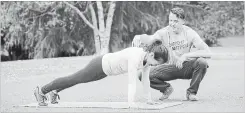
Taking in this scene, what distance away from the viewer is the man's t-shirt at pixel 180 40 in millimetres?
8164

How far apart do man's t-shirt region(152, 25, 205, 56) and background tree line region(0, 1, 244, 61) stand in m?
16.2

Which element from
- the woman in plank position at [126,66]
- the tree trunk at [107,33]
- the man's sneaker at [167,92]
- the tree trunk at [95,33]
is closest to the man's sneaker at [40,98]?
the woman in plank position at [126,66]

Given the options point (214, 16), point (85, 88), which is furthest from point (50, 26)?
point (85, 88)

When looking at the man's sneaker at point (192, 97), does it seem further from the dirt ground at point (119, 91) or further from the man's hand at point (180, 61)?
the man's hand at point (180, 61)

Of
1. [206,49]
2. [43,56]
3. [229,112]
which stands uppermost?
[206,49]

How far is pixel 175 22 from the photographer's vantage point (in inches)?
316

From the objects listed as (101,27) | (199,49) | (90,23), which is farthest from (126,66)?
(90,23)

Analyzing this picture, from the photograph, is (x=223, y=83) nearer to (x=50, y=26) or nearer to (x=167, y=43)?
(x=167, y=43)

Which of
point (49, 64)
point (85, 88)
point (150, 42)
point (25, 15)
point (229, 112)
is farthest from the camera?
point (25, 15)

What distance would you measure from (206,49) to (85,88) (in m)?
3.48

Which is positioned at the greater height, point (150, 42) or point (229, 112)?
point (150, 42)

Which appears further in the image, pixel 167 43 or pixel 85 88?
pixel 85 88

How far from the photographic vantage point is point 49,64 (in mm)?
18531

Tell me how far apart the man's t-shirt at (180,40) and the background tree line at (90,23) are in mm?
16175
